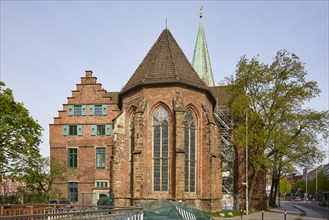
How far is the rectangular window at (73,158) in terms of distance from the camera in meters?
40.2

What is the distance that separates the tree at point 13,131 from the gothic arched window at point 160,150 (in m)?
9.59

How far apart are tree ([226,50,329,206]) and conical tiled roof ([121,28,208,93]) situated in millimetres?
6797

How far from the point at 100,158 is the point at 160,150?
1437cm

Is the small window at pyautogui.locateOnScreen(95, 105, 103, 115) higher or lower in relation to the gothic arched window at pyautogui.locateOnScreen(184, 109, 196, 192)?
higher

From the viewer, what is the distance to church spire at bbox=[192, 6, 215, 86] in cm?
5462

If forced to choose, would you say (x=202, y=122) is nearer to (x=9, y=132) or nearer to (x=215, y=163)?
(x=215, y=163)

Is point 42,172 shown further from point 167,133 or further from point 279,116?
point 279,116

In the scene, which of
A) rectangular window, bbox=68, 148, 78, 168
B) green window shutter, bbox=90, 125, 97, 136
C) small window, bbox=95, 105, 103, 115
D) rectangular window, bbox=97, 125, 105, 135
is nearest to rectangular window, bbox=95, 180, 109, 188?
rectangular window, bbox=68, 148, 78, 168

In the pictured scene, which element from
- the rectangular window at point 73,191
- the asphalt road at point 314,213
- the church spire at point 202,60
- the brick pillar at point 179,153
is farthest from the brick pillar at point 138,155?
the church spire at point 202,60

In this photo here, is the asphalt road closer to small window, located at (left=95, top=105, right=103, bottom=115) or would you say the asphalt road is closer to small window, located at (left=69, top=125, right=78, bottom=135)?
small window, located at (left=95, top=105, right=103, bottom=115)

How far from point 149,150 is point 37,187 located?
47.6ft

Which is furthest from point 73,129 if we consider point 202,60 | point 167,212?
point 167,212

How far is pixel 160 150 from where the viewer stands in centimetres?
2742

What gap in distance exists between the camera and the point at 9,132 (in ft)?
92.1
